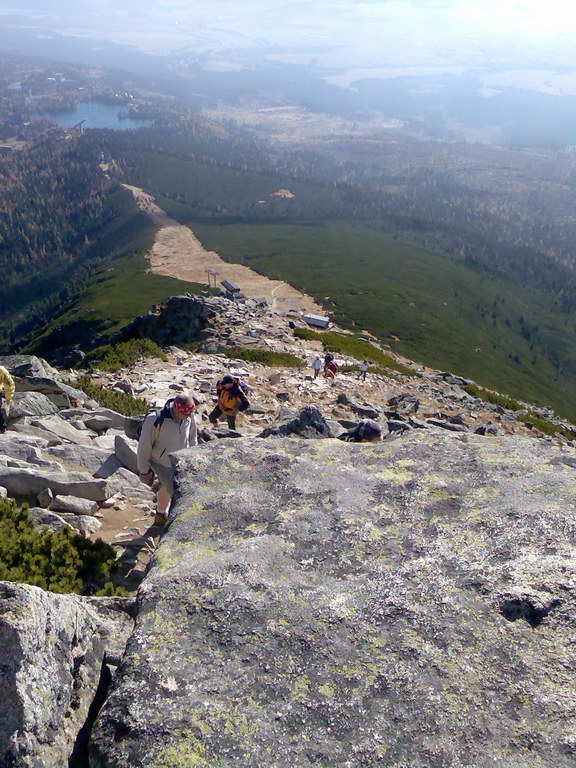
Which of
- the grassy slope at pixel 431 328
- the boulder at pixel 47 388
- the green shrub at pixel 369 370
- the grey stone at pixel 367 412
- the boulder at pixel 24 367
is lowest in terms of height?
the grassy slope at pixel 431 328

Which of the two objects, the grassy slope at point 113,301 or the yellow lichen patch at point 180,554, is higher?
the yellow lichen patch at point 180,554

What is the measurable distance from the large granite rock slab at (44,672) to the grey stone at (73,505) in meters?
5.84

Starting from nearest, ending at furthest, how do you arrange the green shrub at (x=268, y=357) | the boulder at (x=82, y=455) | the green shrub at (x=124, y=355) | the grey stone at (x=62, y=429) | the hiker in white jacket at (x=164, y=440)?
the hiker in white jacket at (x=164, y=440) < the boulder at (x=82, y=455) < the grey stone at (x=62, y=429) < the green shrub at (x=124, y=355) < the green shrub at (x=268, y=357)

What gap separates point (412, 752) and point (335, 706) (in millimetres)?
662

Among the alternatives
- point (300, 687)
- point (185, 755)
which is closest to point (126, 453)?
point (300, 687)

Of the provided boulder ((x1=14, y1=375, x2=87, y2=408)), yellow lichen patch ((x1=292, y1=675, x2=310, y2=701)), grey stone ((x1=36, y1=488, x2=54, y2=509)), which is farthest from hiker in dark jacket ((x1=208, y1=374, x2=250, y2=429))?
yellow lichen patch ((x1=292, y1=675, x2=310, y2=701))

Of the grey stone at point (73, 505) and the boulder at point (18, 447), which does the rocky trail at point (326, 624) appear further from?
the boulder at point (18, 447)

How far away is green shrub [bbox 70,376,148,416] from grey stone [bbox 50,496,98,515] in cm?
1044

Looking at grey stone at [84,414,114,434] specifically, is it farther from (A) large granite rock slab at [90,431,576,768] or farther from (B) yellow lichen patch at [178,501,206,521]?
(B) yellow lichen patch at [178,501,206,521]

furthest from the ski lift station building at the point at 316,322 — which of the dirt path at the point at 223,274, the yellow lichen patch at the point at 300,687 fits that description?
the yellow lichen patch at the point at 300,687

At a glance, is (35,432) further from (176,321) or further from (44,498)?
(176,321)

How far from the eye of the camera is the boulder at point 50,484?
35.1ft

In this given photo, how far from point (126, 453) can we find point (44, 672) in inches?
373

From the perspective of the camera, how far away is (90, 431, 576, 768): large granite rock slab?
4.06m
